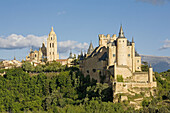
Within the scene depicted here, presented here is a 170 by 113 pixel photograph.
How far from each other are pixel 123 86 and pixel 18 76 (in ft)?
111

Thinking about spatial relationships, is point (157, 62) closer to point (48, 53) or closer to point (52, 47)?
point (52, 47)

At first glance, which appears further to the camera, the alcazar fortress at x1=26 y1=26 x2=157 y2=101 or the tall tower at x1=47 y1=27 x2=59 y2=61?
the tall tower at x1=47 y1=27 x2=59 y2=61

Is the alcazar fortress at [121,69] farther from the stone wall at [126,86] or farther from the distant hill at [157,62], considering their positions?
the distant hill at [157,62]

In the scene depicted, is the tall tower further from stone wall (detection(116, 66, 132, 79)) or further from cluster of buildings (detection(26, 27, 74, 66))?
stone wall (detection(116, 66, 132, 79))

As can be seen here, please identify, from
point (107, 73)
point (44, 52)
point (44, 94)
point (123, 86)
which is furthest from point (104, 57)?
point (44, 52)

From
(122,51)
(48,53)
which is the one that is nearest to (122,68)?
(122,51)

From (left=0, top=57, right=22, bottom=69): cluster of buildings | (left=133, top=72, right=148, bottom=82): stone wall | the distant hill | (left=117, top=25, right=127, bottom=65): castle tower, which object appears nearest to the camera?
(left=133, top=72, right=148, bottom=82): stone wall

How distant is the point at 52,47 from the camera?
124m

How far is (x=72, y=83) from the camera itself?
289 feet

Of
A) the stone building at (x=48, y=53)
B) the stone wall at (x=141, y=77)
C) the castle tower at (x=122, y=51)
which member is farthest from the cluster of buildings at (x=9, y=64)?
the stone wall at (x=141, y=77)

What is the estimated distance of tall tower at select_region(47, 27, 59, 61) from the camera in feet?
399

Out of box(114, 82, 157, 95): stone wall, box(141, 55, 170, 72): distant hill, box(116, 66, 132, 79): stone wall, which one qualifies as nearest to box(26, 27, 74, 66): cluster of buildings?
box(116, 66, 132, 79): stone wall

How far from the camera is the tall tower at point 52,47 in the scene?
399ft

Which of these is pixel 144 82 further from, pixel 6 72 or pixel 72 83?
pixel 6 72
